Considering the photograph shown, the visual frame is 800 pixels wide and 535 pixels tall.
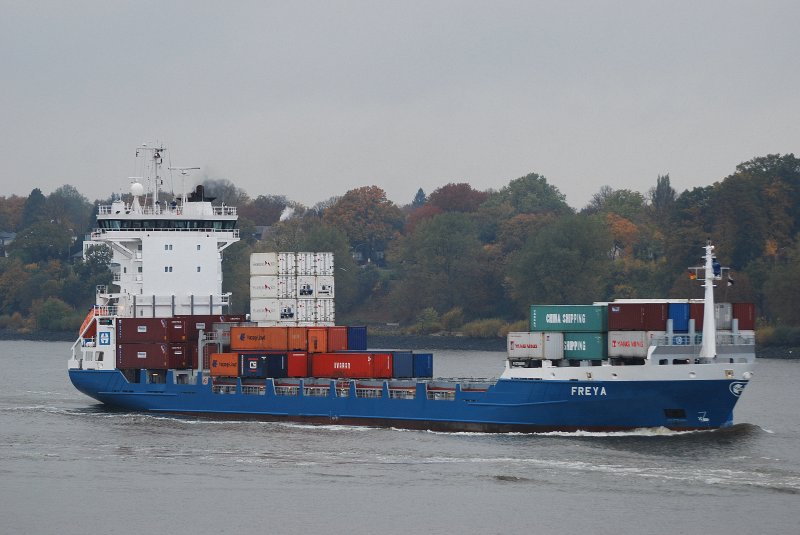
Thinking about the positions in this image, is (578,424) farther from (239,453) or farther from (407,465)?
(239,453)

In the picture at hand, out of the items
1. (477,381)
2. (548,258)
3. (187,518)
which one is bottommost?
(187,518)

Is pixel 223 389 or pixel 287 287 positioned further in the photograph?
pixel 287 287

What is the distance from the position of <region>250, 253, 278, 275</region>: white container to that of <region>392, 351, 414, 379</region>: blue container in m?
8.73

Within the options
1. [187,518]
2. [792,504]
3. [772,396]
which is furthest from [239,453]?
[772,396]

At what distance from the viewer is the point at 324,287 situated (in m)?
58.8

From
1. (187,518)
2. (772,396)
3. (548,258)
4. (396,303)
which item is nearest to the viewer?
(187,518)

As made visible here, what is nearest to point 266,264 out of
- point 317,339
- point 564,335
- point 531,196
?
point 317,339

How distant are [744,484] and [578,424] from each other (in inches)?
364

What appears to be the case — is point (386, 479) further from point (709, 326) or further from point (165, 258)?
point (165, 258)

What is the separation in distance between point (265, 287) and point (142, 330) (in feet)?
19.0

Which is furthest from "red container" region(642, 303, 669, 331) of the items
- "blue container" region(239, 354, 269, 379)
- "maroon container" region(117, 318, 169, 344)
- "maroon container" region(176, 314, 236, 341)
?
"maroon container" region(117, 318, 169, 344)

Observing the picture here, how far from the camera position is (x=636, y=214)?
137250 mm

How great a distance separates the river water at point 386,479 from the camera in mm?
36594

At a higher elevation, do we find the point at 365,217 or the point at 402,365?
the point at 365,217
